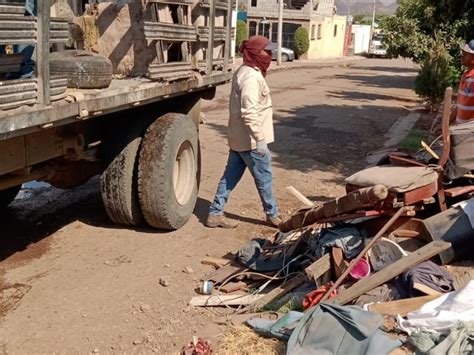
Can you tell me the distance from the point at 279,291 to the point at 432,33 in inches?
Result: 623

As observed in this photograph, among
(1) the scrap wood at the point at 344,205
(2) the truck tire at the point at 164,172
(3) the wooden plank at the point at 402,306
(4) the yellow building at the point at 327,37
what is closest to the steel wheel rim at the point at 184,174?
(2) the truck tire at the point at 164,172

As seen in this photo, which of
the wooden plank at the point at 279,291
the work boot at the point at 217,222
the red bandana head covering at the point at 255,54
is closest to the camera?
the wooden plank at the point at 279,291

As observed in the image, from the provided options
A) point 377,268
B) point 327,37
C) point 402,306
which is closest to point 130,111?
point 377,268

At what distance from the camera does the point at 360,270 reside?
4.32 m

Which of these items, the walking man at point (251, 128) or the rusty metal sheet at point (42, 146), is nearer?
the rusty metal sheet at point (42, 146)

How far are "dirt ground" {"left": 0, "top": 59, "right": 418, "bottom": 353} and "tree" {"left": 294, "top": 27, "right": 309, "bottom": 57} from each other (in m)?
39.1

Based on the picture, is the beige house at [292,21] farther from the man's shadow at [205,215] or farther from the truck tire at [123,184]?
the truck tire at [123,184]

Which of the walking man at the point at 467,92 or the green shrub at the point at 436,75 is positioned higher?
the walking man at the point at 467,92

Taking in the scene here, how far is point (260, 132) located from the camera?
5.95m

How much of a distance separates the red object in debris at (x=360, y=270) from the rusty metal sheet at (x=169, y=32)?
2.38 m

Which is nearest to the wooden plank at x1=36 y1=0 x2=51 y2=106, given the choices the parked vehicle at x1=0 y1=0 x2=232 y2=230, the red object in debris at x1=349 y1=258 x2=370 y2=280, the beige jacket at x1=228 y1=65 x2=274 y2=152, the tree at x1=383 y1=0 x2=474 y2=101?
the parked vehicle at x1=0 y1=0 x2=232 y2=230

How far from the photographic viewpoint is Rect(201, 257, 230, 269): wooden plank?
17.4 feet

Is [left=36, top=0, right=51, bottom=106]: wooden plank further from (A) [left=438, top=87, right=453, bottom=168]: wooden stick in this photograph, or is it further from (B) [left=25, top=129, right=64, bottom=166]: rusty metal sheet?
(A) [left=438, top=87, right=453, bottom=168]: wooden stick

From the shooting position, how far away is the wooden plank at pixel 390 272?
4.03m
